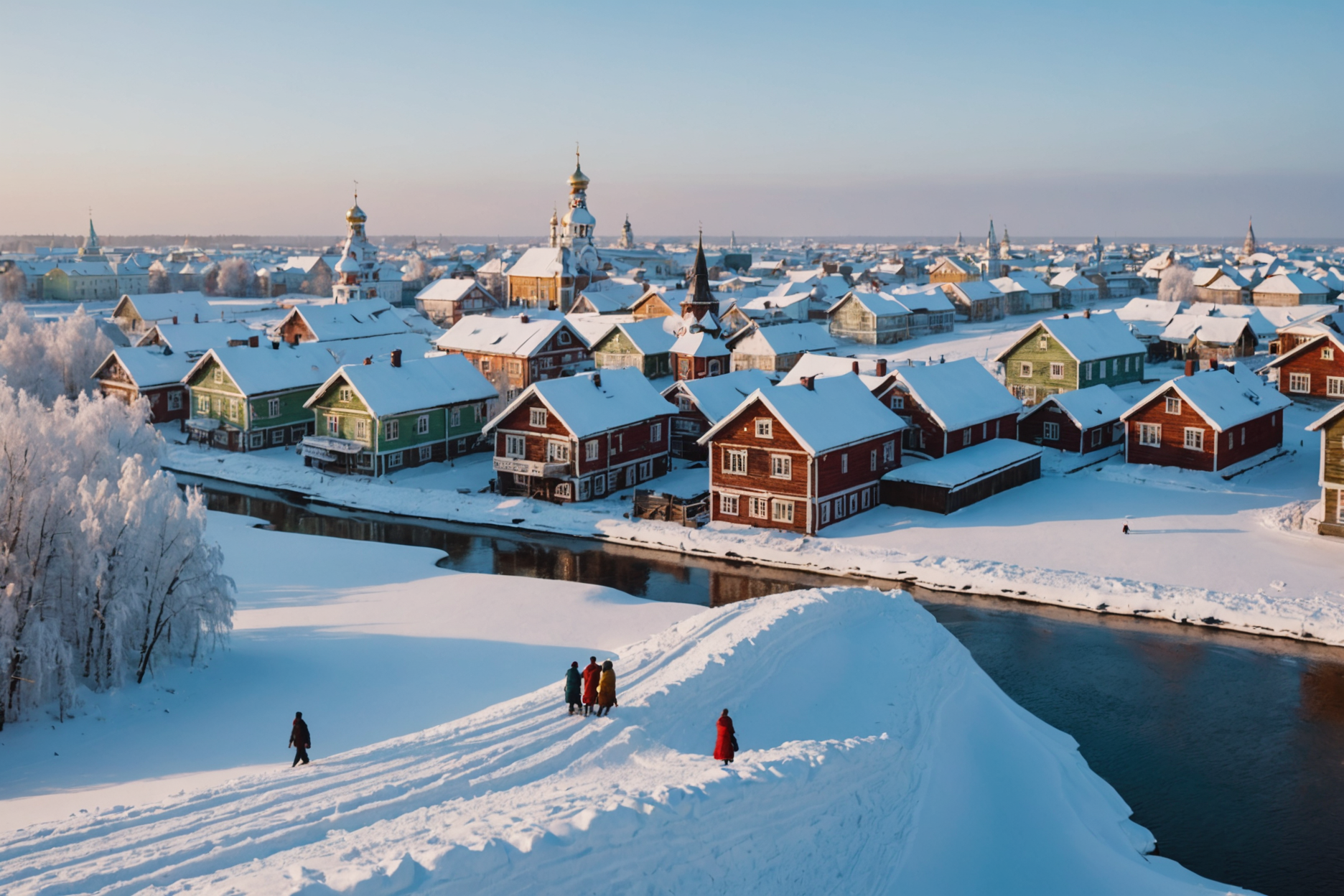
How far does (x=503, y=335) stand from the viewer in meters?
65.8

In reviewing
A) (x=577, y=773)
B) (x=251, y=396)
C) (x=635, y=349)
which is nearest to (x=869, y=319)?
(x=635, y=349)

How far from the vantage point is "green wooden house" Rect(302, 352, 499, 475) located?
4894 cm

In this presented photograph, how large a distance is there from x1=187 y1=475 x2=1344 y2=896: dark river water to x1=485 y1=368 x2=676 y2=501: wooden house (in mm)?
5208

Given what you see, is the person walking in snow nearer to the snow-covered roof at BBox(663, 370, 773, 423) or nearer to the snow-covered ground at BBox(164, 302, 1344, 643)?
the snow-covered ground at BBox(164, 302, 1344, 643)

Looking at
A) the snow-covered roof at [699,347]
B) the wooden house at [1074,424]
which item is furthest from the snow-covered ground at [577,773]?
the snow-covered roof at [699,347]

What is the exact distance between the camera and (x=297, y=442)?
187ft

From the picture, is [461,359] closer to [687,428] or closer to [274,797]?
[687,428]

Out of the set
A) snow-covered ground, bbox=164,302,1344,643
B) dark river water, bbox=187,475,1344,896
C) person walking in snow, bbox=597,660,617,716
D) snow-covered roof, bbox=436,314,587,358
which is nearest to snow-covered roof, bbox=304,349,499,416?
snow-covered ground, bbox=164,302,1344,643

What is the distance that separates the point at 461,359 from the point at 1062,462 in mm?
28444

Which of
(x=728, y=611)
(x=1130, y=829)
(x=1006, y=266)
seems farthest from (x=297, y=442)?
(x=1006, y=266)

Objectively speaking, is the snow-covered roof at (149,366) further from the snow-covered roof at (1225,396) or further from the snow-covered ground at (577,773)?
the snow-covered roof at (1225,396)

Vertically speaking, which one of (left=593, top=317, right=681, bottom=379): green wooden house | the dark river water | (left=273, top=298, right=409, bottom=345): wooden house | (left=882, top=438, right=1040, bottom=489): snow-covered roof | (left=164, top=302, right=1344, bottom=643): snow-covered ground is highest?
(left=273, top=298, right=409, bottom=345): wooden house

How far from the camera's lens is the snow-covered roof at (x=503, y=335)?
211ft

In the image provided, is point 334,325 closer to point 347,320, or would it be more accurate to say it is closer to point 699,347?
point 347,320
